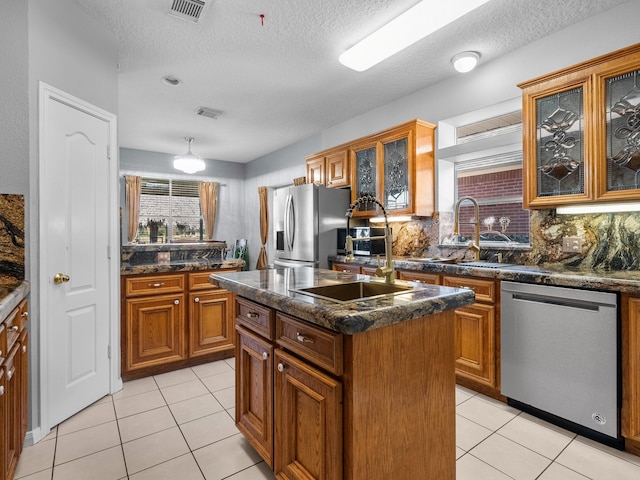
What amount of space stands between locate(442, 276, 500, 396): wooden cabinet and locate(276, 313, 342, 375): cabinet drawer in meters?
1.59

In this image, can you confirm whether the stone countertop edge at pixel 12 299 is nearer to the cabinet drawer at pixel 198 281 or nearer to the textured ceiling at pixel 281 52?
the cabinet drawer at pixel 198 281

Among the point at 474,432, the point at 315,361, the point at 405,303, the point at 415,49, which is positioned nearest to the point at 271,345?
the point at 315,361

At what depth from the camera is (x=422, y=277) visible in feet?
9.53

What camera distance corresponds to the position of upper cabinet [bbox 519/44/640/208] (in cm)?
214

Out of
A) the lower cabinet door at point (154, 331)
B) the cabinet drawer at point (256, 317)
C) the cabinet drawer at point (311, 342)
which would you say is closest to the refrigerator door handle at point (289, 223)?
the lower cabinet door at point (154, 331)

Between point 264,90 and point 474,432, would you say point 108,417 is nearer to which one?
point 474,432

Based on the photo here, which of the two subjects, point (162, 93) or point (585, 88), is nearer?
point (585, 88)

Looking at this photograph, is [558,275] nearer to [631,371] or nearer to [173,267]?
[631,371]

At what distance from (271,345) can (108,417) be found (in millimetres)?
1602

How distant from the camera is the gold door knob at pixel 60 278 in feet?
7.29

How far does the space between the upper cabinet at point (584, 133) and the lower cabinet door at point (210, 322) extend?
2.76 metres

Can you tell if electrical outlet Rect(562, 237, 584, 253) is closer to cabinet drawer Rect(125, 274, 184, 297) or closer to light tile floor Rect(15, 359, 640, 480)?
light tile floor Rect(15, 359, 640, 480)

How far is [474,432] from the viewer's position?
2.13m

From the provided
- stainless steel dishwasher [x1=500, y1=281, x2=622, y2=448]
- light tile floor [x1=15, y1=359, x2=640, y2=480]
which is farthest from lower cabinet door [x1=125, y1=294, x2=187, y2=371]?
stainless steel dishwasher [x1=500, y1=281, x2=622, y2=448]
